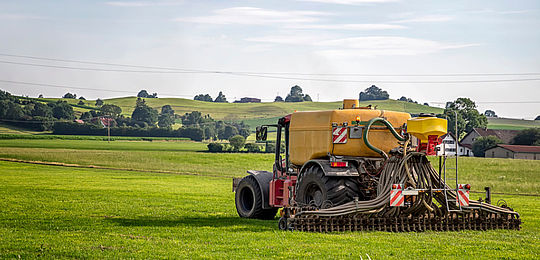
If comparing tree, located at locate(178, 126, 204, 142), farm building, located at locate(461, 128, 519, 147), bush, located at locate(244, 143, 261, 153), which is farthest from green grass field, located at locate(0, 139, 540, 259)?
tree, located at locate(178, 126, 204, 142)

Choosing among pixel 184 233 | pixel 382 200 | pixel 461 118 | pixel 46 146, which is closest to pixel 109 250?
pixel 184 233

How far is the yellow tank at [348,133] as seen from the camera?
17094 millimetres

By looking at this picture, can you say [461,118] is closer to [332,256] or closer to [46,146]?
[46,146]

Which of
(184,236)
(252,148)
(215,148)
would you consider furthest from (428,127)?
(215,148)

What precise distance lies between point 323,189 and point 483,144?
93443 millimetres

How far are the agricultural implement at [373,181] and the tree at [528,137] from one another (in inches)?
3601

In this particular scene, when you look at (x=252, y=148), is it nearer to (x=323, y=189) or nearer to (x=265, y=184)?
(x=265, y=184)

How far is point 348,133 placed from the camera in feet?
56.1

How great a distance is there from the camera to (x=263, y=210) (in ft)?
64.2

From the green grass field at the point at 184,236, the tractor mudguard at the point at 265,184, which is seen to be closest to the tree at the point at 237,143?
the green grass field at the point at 184,236

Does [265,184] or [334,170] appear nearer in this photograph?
[334,170]

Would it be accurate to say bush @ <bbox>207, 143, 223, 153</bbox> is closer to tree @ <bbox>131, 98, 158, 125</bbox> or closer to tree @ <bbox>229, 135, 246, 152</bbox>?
tree @ <bbox>229, 135, 246, 152</bbox>

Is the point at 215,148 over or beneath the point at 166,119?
beneath

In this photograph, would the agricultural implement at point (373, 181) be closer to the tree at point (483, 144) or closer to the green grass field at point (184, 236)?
the green grass field at point (184, 236)
